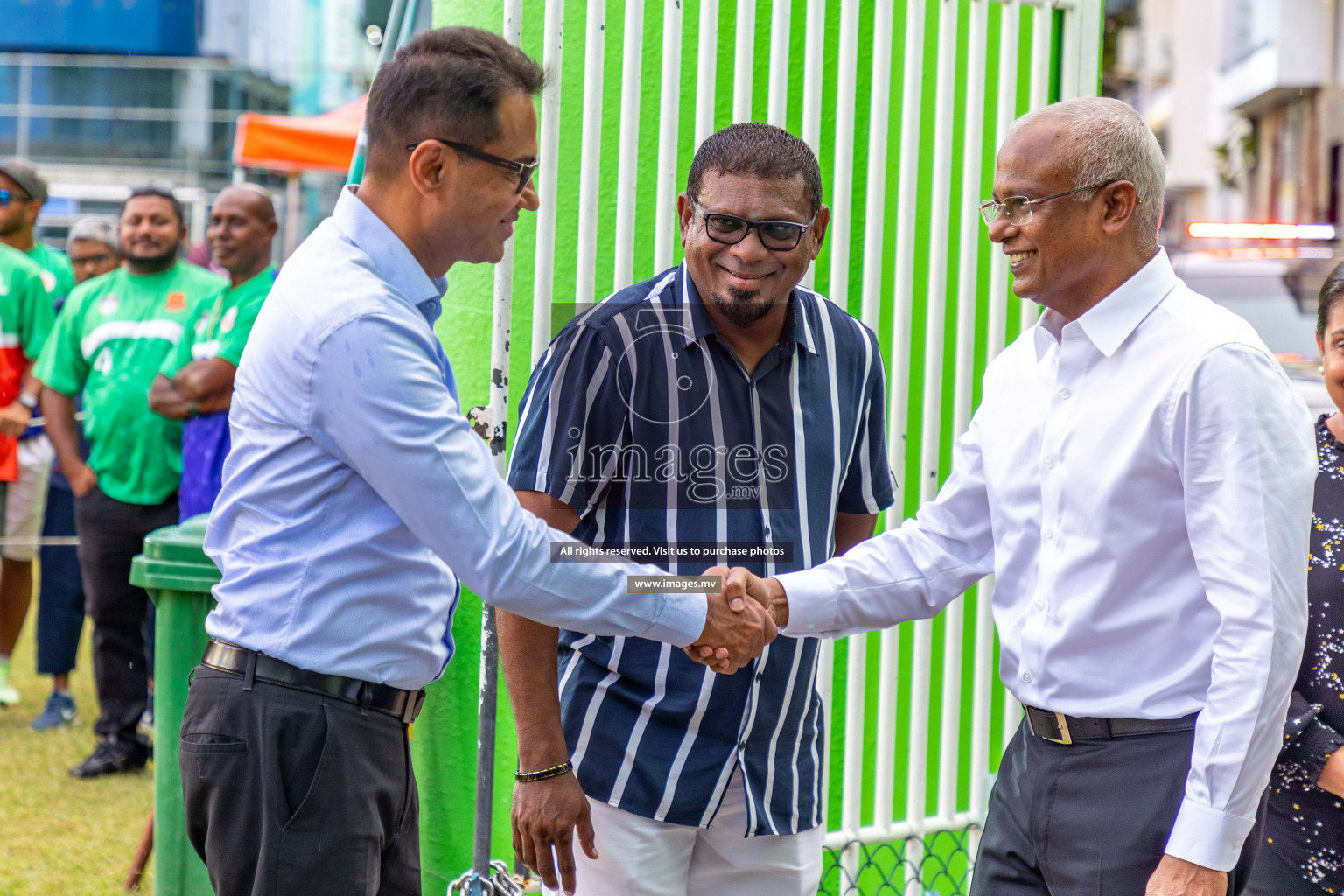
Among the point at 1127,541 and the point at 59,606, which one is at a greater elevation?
the point at 1127,541

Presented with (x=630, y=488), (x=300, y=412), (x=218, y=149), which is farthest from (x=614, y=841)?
(x=218, y=149)

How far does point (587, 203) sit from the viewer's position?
10.7 feet

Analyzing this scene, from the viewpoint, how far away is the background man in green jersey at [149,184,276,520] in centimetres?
517

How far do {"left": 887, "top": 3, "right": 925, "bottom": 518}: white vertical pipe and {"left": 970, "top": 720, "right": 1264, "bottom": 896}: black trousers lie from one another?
56.9 inches

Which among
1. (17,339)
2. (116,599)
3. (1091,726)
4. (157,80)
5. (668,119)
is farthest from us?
(157,80)

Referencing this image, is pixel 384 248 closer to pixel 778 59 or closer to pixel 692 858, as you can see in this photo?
pixel 692 858

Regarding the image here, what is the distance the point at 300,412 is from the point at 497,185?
1.71 ft

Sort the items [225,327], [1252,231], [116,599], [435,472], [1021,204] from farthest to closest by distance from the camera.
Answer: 1. [1252,231]
2. [116,599]
3. [225,327]
4. [1021,204]
5. [435,472]

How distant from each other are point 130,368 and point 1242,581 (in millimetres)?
4682

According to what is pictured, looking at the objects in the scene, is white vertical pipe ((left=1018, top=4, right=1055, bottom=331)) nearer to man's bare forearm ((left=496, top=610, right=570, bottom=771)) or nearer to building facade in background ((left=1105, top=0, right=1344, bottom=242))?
man's bare forearm ((left=496, top=610, right=570, bottom=771))

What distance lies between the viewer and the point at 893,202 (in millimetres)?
3689

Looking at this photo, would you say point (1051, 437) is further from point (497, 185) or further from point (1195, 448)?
point (497, 185)

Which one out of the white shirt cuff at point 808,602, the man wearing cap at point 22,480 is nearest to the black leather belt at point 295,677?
the white shirt cuff at point 808,602

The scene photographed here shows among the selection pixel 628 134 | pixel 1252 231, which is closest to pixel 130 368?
pixel 628 134
